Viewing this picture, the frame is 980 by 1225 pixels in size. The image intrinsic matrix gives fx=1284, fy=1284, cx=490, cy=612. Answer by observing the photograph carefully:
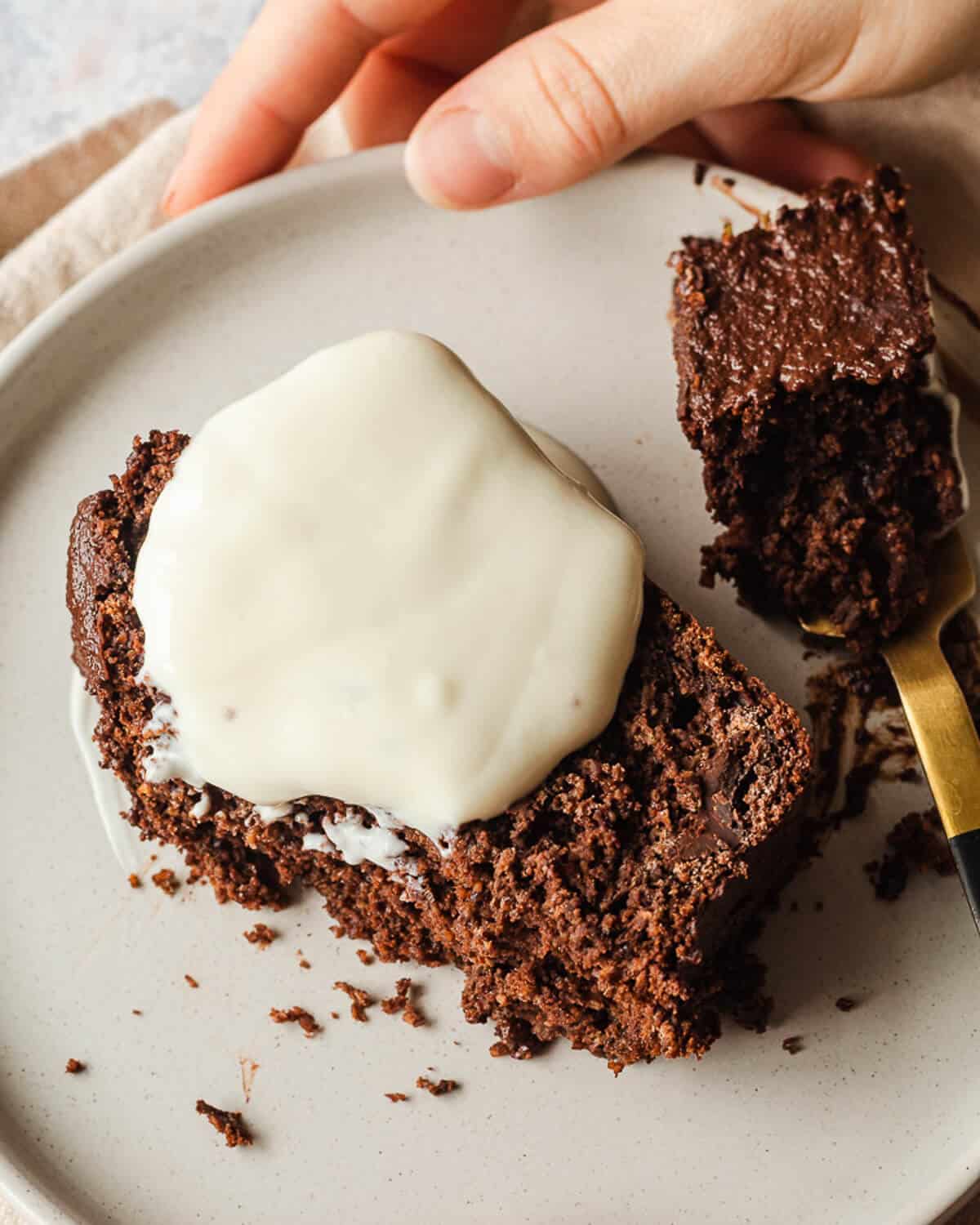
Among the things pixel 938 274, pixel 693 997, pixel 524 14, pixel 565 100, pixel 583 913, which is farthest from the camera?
pixel 524 14

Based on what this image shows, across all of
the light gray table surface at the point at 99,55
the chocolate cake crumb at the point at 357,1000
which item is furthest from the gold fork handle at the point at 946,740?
the light gray table surface at the point at 99,55

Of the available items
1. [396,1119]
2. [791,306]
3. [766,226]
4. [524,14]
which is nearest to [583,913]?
[396,1119]

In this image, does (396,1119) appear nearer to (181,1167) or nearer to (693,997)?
(181,1167)

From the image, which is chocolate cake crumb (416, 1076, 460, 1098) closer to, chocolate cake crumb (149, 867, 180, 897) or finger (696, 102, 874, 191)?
chocolate cake crumb (149, 867, 180, 897)

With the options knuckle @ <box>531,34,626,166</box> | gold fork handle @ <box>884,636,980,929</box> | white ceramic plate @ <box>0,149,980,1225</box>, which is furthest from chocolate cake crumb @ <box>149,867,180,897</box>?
knuckle @ <box>531,34,626,166</box>

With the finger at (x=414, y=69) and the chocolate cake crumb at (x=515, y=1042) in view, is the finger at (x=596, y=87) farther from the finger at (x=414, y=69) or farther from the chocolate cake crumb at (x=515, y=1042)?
the chocolate cake crumb at (x=515, y=1042)

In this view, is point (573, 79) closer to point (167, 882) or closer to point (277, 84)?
point (277, 84)
